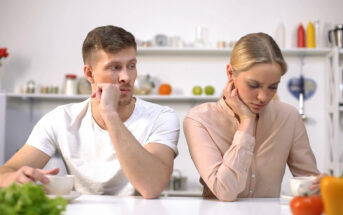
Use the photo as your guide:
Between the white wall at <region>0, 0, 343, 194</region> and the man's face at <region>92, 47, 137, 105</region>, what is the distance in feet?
7.44

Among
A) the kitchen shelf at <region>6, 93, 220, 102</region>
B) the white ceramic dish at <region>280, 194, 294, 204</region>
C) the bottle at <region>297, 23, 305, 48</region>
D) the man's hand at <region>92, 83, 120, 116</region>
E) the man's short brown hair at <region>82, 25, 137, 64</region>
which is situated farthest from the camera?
the bottle at <region>297, 23, 305, 48</region>

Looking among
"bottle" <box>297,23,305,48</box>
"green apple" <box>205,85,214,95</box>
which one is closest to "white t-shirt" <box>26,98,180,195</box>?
"green apple" <box>205,85,214,95</box>

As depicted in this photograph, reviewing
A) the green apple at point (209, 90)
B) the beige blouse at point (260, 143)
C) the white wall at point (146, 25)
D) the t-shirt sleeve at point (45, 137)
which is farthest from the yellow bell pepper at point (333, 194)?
the white wall at point (146, 25)

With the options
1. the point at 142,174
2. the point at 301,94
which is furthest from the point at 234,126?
the point at 301,94

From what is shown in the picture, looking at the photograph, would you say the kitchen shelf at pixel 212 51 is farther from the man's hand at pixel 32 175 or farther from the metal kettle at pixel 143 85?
the man's hand at pixel 32 175

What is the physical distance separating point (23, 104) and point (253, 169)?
2.96 metres

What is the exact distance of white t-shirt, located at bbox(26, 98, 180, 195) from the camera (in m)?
1.67

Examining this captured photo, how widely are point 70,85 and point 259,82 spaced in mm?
2600

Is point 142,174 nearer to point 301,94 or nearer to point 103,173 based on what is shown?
point 103,173

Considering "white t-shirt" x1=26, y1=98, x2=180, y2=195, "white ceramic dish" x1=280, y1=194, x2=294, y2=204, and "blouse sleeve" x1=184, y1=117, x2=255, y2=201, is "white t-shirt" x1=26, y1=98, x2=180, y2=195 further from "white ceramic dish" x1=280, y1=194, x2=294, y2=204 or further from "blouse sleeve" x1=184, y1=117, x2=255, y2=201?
"white ceramic dish" x1=280, y1=194, x2=294, y2=204

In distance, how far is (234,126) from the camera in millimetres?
1707

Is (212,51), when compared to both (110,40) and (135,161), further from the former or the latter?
(135,161)

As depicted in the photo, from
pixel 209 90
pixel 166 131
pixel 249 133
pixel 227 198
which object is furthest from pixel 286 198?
pixel 209 90

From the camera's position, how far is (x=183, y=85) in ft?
12.9
